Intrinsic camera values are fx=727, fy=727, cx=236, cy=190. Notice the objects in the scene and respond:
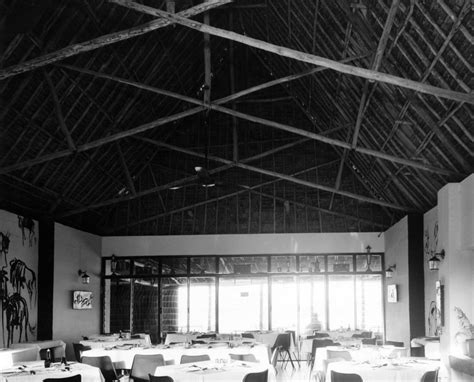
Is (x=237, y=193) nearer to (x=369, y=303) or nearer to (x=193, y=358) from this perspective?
(x=369, y=303)

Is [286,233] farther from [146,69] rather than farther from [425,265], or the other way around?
[146,69]

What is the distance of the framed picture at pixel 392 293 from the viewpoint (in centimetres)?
1659

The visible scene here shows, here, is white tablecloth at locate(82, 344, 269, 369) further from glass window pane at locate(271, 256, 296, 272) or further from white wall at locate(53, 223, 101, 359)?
glass window pane at locate(271, 256, 296, 272)

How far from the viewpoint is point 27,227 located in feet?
49.5

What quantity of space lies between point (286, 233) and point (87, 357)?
8.97 metres

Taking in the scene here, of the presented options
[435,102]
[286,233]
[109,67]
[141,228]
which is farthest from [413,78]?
[141,228]

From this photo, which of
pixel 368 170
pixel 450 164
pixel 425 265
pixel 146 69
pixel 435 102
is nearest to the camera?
pixel 435 102

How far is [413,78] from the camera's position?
33.9ft

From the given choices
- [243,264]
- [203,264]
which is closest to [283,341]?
[243,264]

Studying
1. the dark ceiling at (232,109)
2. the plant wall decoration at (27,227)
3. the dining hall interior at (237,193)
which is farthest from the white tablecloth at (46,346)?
the dark ceiling at (232,109)

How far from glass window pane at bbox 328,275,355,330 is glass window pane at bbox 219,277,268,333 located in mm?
1666

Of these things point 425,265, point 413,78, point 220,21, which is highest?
point 220,21

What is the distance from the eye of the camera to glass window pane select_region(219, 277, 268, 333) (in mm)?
18688

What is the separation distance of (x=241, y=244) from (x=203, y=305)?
1858mm
